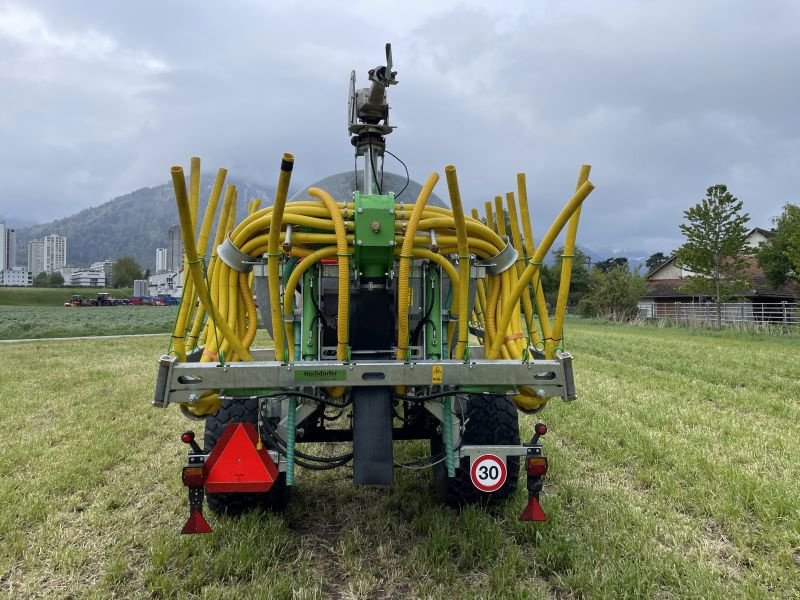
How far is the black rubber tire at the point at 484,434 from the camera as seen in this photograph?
3139mm

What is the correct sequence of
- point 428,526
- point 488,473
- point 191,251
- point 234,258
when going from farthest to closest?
1. point 428,526
2. point 234,258
3. point 488,473
4. point 191,251

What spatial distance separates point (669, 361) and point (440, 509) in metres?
8.04

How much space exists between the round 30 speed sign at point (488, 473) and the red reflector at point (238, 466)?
950 mm

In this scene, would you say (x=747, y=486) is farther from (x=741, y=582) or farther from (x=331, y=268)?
(x=331, y=268)

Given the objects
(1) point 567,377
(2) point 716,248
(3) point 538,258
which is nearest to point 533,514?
(1) point 567,377

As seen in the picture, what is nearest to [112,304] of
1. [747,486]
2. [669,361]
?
[669,361]

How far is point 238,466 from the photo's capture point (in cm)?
246

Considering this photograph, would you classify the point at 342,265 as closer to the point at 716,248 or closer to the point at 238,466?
the point at 238,466

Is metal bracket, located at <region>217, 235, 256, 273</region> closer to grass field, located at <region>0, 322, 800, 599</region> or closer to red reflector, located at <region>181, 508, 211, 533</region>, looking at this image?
red reflector, located at <region>181, 508, 211, 533</region>

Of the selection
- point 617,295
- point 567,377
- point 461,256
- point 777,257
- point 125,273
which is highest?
point 125,273

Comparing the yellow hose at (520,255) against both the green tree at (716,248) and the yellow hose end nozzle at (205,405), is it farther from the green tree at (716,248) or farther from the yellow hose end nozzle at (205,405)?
the green tree at (716,248)

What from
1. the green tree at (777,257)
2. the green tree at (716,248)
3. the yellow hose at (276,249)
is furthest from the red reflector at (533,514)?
the green tree at (777,257)

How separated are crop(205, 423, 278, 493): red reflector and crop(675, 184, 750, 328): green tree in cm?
2439

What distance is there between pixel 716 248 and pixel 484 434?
24077mm
